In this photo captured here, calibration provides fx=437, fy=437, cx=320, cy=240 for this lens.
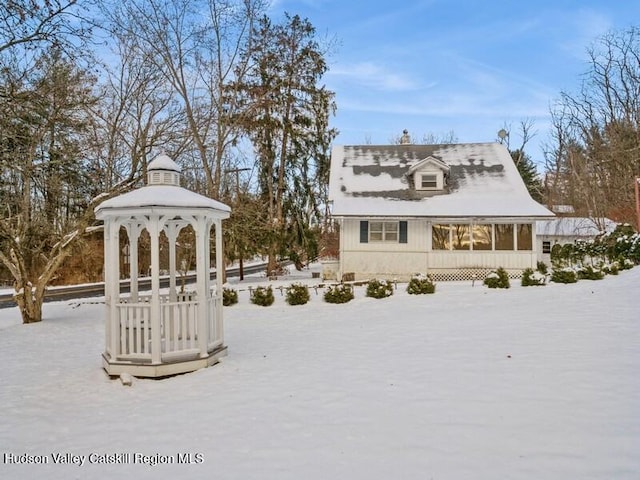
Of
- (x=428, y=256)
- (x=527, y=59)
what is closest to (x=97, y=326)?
(x=428, y=256)

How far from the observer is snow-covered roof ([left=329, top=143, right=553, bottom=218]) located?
19.1 m

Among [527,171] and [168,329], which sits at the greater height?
[527,171]

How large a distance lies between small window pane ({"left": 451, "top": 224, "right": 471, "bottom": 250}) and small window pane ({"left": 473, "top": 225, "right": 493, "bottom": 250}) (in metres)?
0.31

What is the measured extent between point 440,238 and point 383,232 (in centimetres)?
256

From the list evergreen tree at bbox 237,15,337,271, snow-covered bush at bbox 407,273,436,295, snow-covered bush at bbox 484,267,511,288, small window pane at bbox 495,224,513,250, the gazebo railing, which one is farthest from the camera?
evergreen tree at bbox 237,15,337,271

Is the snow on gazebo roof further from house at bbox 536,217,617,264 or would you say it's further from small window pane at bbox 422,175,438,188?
house at bbox 536,217,617,264

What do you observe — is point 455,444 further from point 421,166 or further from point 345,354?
point 421,166

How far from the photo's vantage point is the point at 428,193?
20625mm

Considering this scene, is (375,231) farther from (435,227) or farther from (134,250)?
(134,250)

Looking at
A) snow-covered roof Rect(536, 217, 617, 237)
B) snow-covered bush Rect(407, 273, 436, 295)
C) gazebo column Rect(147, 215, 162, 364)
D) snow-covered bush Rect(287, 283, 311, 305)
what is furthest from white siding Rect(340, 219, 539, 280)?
snow-covered roof Rect(536, 217, 617, 237)

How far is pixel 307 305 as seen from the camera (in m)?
13.8

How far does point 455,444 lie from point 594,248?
63.2 feet

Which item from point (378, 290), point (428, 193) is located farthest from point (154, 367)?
point (428, 193)

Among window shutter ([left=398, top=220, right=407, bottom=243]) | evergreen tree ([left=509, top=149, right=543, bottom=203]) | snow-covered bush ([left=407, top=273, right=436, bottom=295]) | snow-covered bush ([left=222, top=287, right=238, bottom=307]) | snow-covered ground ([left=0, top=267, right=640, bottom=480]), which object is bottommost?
snow-covered ground ([left=0, top=267, right=640, bottom=480])
